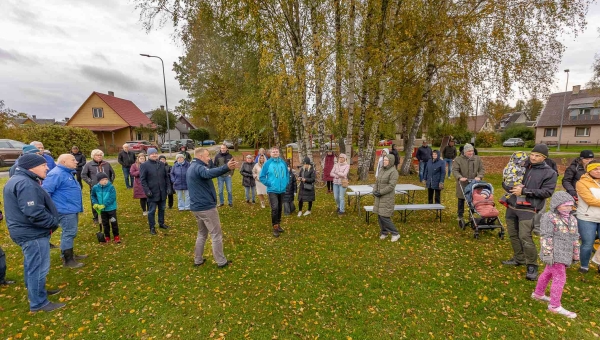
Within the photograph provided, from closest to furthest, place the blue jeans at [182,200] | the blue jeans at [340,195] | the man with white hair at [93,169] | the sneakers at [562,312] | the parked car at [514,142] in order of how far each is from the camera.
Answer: the sneakers at [562,312] < the man with white hair at [93,169] < the blue jeans at [340,195] < the blue jeans at [182,200] < the parked car at [514,142]

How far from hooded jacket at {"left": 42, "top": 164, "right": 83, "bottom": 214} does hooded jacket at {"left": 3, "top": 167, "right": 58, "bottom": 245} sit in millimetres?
1330

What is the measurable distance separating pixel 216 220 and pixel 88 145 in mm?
27133

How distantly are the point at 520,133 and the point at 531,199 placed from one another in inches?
2052

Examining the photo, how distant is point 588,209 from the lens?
4.40 meters

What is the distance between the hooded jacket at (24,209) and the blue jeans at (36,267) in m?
0.11

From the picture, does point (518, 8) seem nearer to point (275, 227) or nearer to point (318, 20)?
point (318, 20)

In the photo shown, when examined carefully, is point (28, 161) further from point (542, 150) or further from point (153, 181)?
point (542, 150)

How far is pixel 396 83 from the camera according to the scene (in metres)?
11.5

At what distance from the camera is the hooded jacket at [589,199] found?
420 cm

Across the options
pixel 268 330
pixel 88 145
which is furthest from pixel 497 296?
pixel 88 145

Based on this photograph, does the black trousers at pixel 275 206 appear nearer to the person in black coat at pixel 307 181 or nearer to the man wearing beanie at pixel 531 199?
the person in black coat at pixel 307 181

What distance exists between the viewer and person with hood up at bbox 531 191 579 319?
351 cm

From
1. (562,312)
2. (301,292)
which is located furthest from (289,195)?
(562,312)

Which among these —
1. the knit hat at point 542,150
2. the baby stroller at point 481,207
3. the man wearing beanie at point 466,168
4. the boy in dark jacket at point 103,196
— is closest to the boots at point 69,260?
the boy in dark jacket at point 103,196
